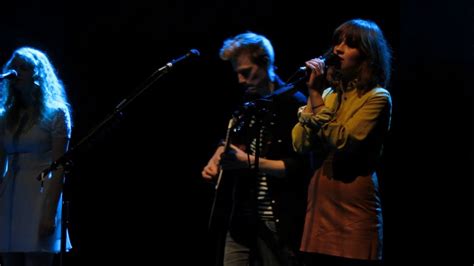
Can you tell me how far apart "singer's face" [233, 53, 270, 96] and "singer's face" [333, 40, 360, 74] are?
0.57m

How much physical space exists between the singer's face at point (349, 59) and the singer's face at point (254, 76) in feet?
1.87

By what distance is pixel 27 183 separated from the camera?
10.3ft

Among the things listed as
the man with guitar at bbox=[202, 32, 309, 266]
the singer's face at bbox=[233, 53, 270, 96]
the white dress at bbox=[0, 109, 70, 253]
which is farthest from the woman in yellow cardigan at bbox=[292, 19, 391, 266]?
the white dress at bbox=[0, 109, 70, 253]

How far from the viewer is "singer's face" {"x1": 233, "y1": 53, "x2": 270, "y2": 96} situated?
2.94 meters

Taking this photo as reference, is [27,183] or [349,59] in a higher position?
[349,59]

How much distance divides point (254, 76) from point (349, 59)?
630mm

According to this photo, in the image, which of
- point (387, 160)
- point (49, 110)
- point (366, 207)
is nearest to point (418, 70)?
point (387, 160)

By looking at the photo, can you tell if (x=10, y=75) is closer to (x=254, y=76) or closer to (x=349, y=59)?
(x=254, y=76)

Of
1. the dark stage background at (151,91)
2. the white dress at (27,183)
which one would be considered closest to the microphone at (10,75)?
the white dress at (27,183)

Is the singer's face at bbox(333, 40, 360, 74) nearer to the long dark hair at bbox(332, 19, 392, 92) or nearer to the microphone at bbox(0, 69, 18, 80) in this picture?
the long dark hair at bbox(332, 19, 392, 92)

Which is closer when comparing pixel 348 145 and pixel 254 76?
pixel 348 145

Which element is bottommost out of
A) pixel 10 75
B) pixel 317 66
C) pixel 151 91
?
pixel 317 66

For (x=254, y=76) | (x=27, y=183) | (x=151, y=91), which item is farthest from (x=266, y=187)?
(x=151, y=91)

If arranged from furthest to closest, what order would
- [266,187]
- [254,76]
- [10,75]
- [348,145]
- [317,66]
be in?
1. [10,75]
2. [254,76]
3. [266,187]
4. [317,66]
5. [348,145]
